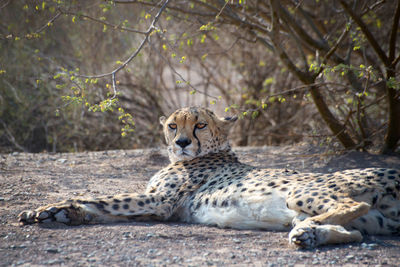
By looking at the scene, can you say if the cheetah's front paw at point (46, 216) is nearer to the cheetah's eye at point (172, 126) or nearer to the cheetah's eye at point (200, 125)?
the cheetah's eye at point (172, 126)

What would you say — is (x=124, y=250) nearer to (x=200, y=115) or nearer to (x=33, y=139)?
(x=200, y=115)

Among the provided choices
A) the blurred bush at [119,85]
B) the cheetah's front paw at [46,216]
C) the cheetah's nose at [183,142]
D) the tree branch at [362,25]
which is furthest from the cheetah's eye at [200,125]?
the blurred bush at [119,85]

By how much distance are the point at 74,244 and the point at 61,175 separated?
2311 millimetres

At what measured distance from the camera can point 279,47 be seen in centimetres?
492

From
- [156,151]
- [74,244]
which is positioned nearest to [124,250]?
[74,244]

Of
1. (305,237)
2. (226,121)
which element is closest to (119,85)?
(226,121)

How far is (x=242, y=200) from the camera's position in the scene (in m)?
3.29

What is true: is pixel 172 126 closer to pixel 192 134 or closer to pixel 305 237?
pixel 192 134

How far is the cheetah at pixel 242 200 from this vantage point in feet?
9.41

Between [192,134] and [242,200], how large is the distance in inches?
37.6

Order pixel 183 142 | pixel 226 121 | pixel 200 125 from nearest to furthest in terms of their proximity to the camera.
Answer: pixel 183 142
pixel 200 125
pixel 226 121

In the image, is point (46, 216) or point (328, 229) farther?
point (46, 216)

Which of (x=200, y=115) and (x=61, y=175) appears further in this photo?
(x=61, y=175)

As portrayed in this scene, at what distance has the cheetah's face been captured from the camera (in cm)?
399
